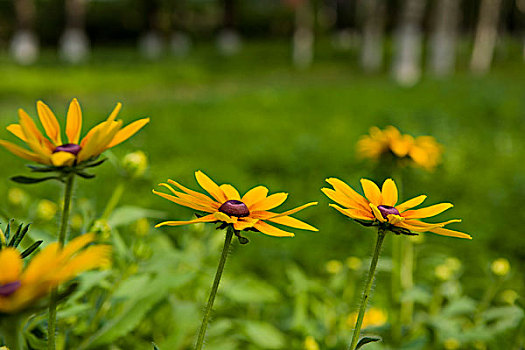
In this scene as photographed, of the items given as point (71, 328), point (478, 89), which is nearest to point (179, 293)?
point (71, 328)

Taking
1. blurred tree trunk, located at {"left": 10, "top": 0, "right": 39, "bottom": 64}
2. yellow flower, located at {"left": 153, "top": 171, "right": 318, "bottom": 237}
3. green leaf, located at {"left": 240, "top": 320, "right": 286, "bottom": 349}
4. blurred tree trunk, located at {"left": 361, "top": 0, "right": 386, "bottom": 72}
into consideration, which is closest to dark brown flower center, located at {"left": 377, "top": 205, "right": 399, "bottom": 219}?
yellow flower, located at {"left": 153, "top": 171, "right": 318, "bottom": 237}

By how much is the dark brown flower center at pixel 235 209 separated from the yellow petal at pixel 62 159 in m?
0.24

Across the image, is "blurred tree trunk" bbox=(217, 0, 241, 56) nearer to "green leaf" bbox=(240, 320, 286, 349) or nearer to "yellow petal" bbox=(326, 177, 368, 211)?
"green leaf" bbox=(240, 320, 286, 349)

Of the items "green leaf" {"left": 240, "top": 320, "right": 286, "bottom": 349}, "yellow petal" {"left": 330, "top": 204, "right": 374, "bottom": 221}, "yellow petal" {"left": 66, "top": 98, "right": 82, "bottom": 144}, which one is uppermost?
"yellow petal" {"left": 66, "top": 98, "right": 82, "bottom": 144}

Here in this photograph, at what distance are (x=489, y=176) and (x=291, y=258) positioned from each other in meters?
2.32

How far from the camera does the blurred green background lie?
1548 mm

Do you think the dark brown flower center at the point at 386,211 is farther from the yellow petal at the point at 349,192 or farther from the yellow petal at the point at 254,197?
the yellow petal at the point at 254,197

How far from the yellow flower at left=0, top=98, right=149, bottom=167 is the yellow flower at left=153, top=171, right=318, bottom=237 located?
0.39 feet

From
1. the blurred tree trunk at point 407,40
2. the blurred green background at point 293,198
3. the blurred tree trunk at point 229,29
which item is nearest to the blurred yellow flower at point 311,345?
the blurred green background at point 293,198

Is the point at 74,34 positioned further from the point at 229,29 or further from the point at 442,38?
the point at 442,38

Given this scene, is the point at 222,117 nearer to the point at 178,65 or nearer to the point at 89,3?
the point at 178,65

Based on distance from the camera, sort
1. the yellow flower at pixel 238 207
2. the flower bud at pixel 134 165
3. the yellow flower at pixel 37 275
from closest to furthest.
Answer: the yellow flower at pixel 37 275, the yellow flower at pixel 238 207, the flower bud at pixel 134 165

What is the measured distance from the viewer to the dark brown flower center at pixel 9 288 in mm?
504

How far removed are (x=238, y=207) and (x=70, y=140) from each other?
12.8 inches
